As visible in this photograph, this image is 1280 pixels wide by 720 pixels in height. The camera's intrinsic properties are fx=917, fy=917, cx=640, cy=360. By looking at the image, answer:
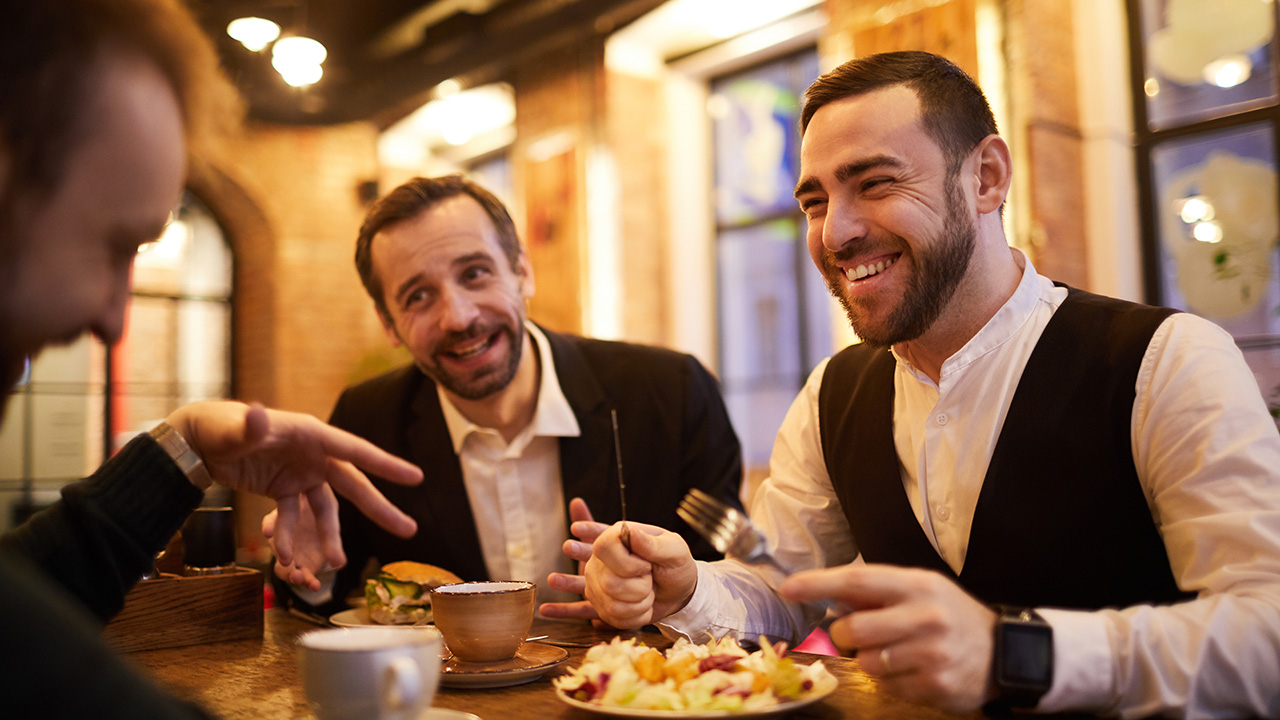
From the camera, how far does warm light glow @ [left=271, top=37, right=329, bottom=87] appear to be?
5.90m

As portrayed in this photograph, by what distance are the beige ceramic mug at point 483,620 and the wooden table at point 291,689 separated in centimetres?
6

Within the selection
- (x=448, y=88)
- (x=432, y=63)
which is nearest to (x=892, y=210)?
(x=432, y=63)

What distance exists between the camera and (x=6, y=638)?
0.51 m

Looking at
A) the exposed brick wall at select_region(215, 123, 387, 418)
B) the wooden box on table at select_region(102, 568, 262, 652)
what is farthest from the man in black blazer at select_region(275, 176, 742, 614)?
the exposed brick wall at select_region(215, 123, 387, 418)

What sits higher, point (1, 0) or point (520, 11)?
point (520, 11)

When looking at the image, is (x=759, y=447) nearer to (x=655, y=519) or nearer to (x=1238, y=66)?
(x=1238, y=66)

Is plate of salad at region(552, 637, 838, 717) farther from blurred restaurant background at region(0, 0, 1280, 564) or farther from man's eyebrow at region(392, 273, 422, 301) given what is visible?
blurred restaurant background at region(0, 0, 1280, 564)

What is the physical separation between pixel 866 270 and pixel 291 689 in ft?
3.47

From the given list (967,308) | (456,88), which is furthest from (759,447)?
(967,308)

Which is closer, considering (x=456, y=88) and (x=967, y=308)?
(x=967, y=308)

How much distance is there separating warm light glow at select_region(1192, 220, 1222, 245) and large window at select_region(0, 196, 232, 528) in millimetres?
7370

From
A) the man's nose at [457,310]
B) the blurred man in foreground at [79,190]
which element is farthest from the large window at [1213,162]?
the blurred man in foreground at [79,190]

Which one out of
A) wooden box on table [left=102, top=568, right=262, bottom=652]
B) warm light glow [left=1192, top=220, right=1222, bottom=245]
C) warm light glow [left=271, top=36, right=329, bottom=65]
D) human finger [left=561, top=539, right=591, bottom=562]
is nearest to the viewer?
human finger [left=561, top=539, right=591, bottom=562]

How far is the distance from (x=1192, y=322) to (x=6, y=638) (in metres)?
1.37
